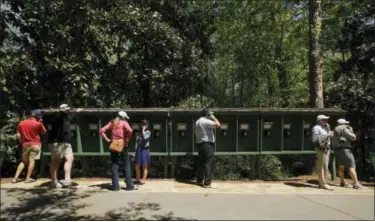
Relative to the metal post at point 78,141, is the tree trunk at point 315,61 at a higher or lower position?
higher

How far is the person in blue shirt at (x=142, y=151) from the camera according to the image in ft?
34.3

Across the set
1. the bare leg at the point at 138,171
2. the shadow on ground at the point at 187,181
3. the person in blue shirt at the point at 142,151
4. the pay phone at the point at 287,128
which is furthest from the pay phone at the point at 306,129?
the bare leg at the point at 138,171

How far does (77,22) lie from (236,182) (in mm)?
7283

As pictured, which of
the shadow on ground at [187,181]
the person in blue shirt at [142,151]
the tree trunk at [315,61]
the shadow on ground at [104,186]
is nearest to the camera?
the shadow on ground at [104,186]

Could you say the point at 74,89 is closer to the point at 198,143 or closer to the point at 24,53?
the point at 24,53

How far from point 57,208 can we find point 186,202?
230 cm

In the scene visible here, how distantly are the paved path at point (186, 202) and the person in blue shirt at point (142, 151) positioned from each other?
12.6 inches

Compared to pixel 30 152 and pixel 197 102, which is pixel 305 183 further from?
pixel 30 152

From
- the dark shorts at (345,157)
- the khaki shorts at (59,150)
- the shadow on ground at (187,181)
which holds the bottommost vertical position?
the shadow on ground at (187,181)

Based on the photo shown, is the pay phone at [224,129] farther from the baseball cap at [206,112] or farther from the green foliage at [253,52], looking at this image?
the green foliage at [253,52]

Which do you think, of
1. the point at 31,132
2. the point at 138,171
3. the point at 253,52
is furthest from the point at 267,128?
the point at 253,52

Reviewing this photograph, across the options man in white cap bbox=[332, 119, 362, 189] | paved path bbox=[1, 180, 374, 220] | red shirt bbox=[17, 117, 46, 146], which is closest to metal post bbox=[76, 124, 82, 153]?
paved path bbox=[1, 180, 374, 220]

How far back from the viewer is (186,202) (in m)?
8.73

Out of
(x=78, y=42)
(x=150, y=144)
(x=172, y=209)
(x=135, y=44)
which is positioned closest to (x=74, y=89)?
(x=78, y=42)
